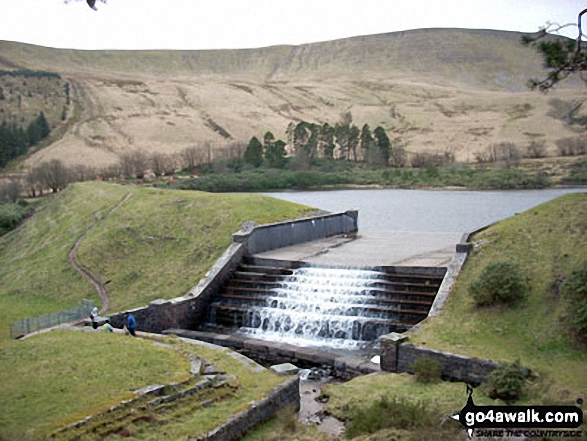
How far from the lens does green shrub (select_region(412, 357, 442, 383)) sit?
41.7ft

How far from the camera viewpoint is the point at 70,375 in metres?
10.9

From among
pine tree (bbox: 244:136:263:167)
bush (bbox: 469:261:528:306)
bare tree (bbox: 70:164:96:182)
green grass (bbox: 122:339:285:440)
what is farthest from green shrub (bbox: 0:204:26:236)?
pine tree (bbox: 244:136:263:167)

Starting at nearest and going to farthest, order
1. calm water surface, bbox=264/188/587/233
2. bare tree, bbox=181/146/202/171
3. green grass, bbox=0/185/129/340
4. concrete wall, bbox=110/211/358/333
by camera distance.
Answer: concrete wall, bbox=110/211/358/333
green grass, bbox=0/185/129/340
calm water surface, bbox=264/188/587/233
bare tree, bbox=181/146/202/171

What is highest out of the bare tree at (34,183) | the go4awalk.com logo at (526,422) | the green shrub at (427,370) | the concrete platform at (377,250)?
the bare tree at (34,183)

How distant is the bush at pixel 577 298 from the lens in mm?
12805

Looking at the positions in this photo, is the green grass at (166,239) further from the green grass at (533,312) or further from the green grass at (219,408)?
the green grass at (533,312)

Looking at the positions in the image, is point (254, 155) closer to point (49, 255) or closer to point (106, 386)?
point (49, 255)

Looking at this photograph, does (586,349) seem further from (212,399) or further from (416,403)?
(212,399)

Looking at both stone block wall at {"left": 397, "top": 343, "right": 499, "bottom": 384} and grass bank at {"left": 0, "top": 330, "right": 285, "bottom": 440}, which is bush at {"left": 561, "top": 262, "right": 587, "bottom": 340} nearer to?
stone block wall at {"left": 397, "top": 343, "right": 499, "bottom": 384}

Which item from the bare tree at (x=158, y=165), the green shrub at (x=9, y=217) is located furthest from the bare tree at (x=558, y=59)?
the bare tree at (x=158, y=165)

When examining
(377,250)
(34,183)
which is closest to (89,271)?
(377,250)

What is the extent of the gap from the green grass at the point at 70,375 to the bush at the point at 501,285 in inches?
325

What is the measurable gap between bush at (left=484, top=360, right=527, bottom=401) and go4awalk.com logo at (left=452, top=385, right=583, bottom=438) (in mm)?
2751

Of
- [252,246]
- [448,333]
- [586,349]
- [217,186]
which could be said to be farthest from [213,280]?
[217,186]
